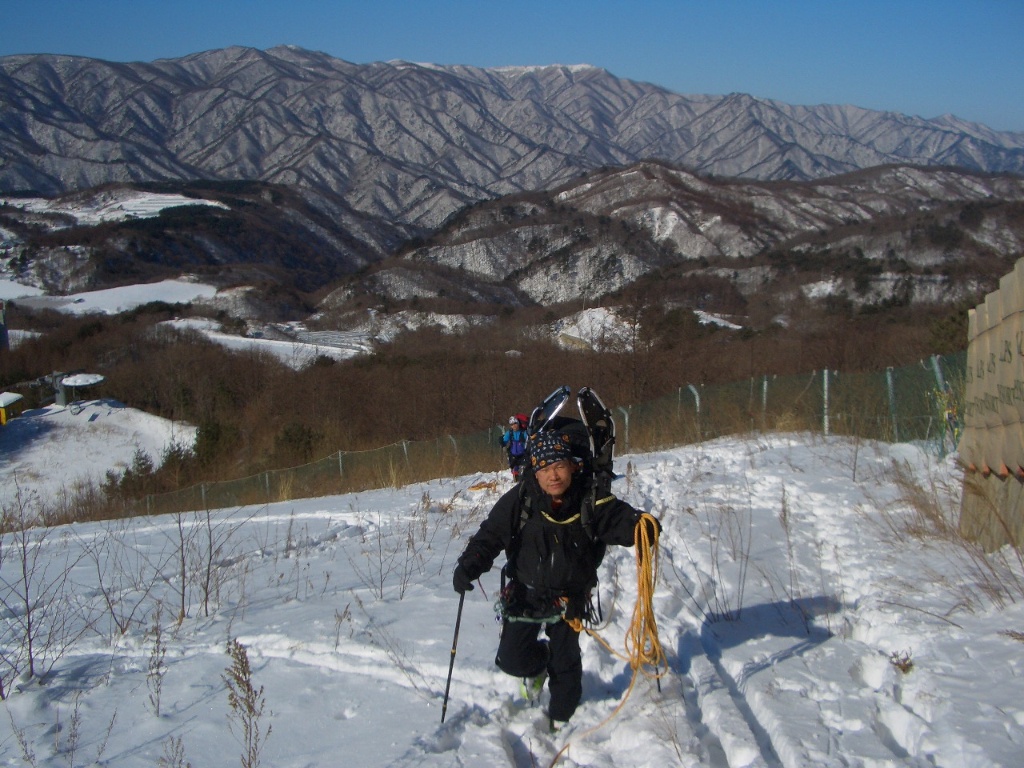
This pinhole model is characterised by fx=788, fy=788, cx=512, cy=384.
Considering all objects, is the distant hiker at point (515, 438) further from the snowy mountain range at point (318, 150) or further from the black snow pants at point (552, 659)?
the snowy mountain range at point (318, 150)

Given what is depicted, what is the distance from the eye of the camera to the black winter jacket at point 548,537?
3535 mm

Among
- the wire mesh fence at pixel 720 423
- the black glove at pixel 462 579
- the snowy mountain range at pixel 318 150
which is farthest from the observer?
the snowy mountain range at pixel 318 150

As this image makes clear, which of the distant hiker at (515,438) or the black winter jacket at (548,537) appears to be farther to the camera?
the distant hiker at (515,438)

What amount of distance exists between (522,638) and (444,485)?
8594mm

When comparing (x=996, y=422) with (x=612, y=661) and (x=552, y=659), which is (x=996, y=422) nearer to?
(x=612, y=661)

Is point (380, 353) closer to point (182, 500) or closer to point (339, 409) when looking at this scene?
point (339, 409)

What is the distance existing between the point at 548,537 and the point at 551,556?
86 mm

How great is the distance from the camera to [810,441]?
10.8 meters

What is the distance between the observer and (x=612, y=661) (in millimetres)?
4098

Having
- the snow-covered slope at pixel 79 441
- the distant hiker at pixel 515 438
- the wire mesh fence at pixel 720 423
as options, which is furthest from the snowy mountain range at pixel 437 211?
the distant hiker at pixel 515 438

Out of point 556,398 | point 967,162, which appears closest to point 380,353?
point 556,398

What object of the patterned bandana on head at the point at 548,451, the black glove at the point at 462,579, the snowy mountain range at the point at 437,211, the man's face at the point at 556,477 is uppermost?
the snowy mountain range at the point at 437,211

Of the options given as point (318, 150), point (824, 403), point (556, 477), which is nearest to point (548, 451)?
point (556, 477)

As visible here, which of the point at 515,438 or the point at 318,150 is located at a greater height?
the point at 318,150
